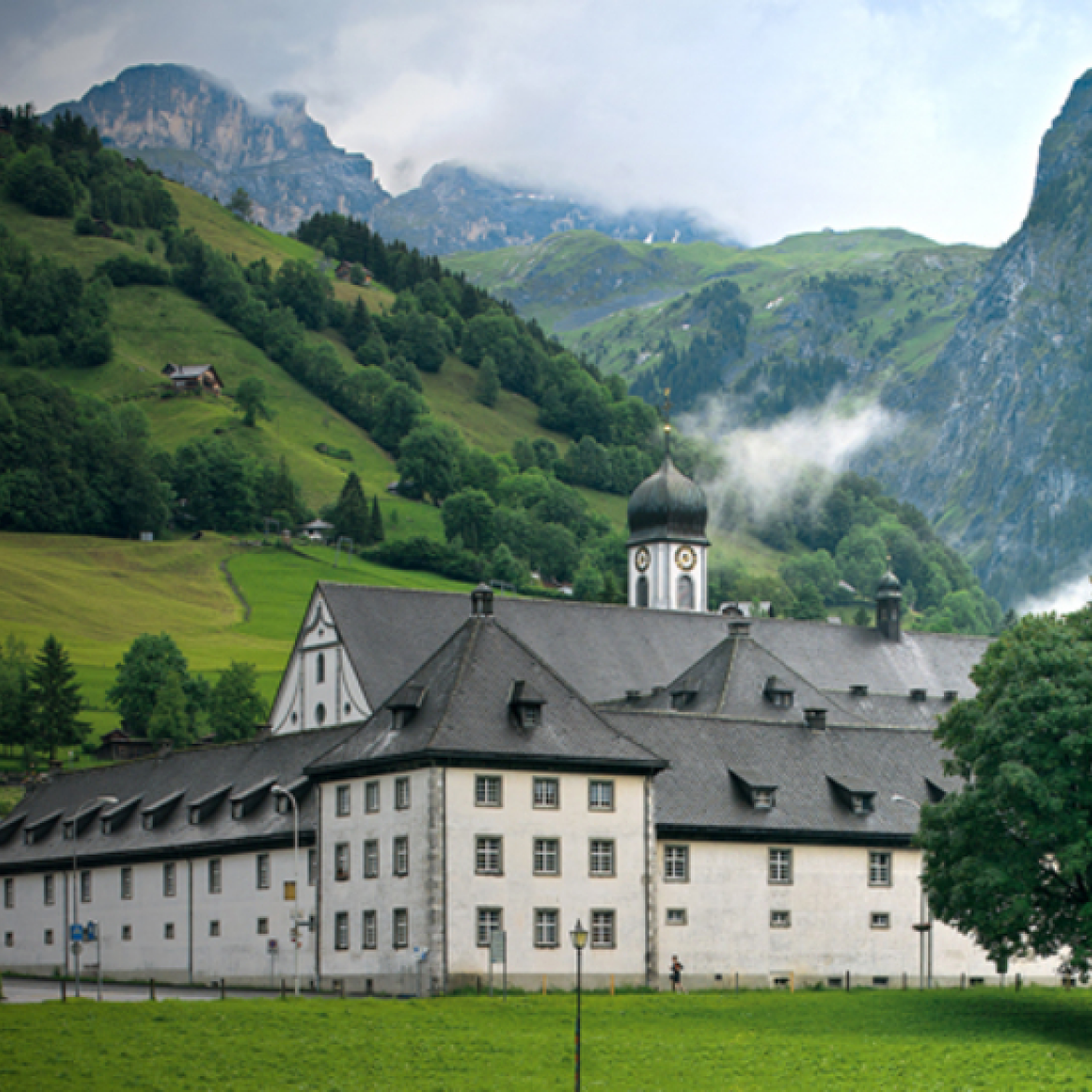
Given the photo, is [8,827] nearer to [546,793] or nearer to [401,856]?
[401,856]

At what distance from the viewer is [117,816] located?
9919 cm

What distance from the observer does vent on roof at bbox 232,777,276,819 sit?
295ft

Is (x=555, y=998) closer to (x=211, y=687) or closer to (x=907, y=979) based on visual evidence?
(x=907, y=979)

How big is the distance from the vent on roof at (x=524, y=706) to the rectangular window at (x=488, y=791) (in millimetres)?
2762

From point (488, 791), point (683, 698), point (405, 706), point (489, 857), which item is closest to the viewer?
point (489, 857)

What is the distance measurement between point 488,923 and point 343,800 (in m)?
9.03

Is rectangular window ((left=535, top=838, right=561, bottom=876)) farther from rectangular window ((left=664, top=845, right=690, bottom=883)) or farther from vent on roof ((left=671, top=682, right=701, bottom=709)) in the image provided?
vent on roof ((left=671, top=682, right=701, bottom=709))

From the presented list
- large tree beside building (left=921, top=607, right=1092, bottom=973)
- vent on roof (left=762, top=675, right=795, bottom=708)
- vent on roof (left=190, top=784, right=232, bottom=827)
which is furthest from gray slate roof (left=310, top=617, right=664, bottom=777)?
vent on roof (left=762, top=675, right=795, bottom=708)

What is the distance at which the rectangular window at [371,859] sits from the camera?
7881 centimetres

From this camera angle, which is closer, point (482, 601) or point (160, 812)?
point (482, 601)

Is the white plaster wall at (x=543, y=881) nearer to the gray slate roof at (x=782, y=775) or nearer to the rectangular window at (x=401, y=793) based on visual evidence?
the rectangular window at (x=401, y=793)

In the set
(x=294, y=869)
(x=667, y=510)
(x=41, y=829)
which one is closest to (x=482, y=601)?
(x=294, y=869)

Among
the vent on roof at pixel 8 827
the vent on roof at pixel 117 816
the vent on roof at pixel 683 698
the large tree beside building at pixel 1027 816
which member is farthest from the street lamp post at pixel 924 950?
the vent on roof at pixel 8 827

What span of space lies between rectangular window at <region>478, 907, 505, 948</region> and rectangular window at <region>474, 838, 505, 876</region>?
1.39 meters
